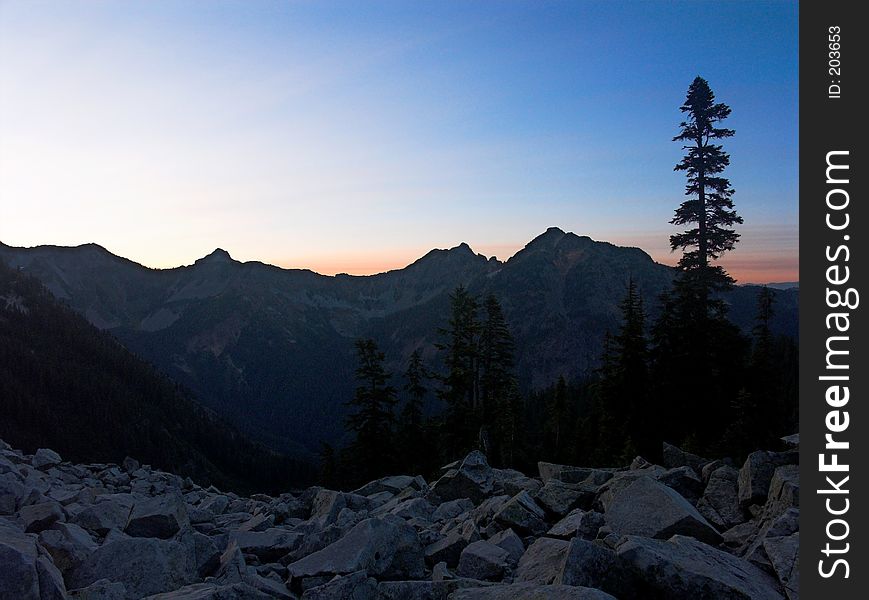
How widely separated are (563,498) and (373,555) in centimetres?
437

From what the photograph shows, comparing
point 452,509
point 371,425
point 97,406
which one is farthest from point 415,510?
point 97,406

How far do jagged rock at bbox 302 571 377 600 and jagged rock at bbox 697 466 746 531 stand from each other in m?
5.99

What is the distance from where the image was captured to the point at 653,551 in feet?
16.9

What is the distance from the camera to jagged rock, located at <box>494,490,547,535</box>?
8664mm

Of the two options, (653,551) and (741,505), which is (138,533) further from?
(741,505)

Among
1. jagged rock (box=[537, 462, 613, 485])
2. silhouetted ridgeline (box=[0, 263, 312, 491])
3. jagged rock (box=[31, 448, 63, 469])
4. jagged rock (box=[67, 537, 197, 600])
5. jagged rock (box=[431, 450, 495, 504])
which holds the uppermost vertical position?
jagged rock (box=[67, 537, 197, 600])

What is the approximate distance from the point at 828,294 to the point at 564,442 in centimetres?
5585

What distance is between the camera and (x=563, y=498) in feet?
31.7

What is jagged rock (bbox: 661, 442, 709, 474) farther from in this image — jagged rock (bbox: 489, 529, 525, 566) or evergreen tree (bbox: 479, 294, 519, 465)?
evergreen tree (bbox: 479, 294, 519, 465)

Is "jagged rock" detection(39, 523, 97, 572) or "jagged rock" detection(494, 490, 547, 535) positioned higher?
"jagged rock" detection(39, 523, 97, 572)

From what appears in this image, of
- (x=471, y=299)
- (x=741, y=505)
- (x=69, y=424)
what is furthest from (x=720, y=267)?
(x=69, y=424)

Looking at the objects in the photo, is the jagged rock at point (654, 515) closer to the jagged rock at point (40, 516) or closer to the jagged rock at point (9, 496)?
the jagged rock at point (40, 516)

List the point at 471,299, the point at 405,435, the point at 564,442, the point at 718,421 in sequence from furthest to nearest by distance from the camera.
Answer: the point at 564,442 < the point at 405,435 < the point at 471,299 < the point at 718,421

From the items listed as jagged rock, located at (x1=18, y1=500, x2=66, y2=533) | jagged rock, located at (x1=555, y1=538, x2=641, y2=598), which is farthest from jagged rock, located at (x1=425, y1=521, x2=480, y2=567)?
jagged rock, located at (x1=18, y1=500, x2=66, y2=533)
